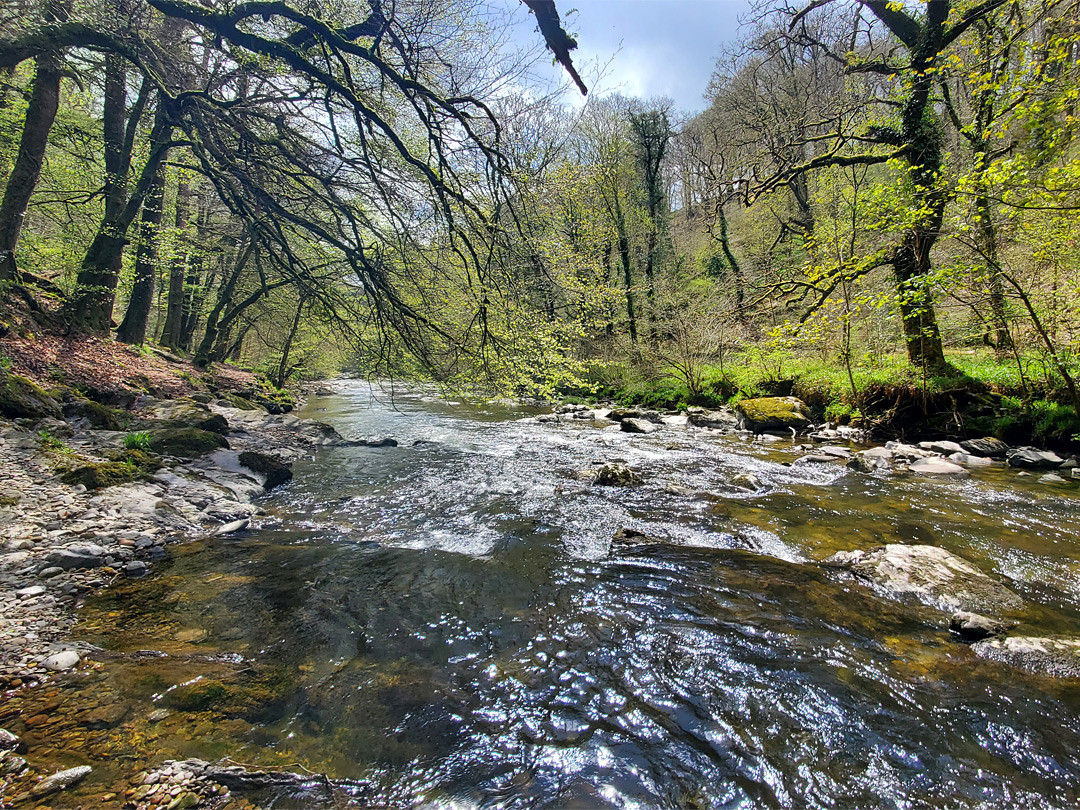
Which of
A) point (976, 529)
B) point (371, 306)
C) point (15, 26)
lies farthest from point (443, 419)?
point (976, 529)

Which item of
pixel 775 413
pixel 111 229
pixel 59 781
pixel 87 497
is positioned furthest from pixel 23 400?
pixel 775 413

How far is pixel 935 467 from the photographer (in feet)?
24.7

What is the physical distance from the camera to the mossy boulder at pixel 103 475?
4.80 m

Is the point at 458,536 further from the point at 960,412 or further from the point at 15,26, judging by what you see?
the point at 960,412

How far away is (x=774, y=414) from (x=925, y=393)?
3.29 m

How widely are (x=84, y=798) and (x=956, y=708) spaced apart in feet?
14.4

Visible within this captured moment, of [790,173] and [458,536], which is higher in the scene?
[790,173]

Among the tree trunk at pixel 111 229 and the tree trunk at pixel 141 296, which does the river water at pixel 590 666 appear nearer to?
the tree trunk at pixel 111 229

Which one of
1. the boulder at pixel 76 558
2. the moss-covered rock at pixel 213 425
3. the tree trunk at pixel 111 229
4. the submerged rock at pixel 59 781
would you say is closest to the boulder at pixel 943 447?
the submerged rock at pixel 59 781

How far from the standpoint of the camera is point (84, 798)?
171 centimetres

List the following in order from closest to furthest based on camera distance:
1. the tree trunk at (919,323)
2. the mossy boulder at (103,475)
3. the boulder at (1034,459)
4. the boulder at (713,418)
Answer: the mossy boulder at (103,475), the boulder at (1034,459), the tree trunk at (919,323), the boulder at (713,418)

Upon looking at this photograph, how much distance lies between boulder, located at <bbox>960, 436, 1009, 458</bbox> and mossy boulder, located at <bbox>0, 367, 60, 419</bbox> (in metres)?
15.2

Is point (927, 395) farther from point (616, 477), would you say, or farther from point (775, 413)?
point (616, 477)

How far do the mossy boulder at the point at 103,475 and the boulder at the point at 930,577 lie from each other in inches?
318
